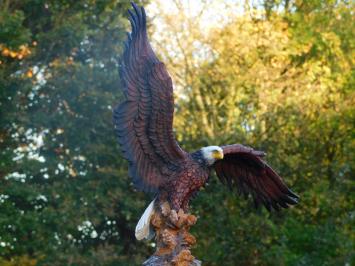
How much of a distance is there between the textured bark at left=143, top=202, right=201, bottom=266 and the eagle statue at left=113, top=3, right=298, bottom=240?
83 millimetres

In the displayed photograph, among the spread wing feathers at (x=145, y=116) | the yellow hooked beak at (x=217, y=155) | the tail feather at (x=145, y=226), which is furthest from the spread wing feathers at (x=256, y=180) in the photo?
the tail feather at (x=145, y=226)

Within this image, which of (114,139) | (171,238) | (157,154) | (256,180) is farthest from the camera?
(114,139)

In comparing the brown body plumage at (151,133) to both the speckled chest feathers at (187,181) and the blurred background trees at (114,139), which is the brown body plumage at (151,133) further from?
the blurred background trees at (114,139)

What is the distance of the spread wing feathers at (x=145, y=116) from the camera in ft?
25.7

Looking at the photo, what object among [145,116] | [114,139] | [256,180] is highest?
[114,139]

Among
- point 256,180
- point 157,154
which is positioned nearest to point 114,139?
point 256,180

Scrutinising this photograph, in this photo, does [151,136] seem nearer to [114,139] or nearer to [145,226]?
[145,226]

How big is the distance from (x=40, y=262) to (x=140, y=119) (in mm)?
9225

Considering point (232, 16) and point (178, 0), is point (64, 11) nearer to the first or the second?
point (178, 0)

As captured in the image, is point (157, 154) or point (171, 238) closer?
point (171, 238)

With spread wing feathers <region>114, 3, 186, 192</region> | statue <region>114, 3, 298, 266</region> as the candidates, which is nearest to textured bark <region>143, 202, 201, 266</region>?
statue <region>114, 3, 298, 266</region>

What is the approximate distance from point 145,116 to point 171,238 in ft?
3.69

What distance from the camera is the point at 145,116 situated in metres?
7.91

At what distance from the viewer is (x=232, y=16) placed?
18.9 meters
